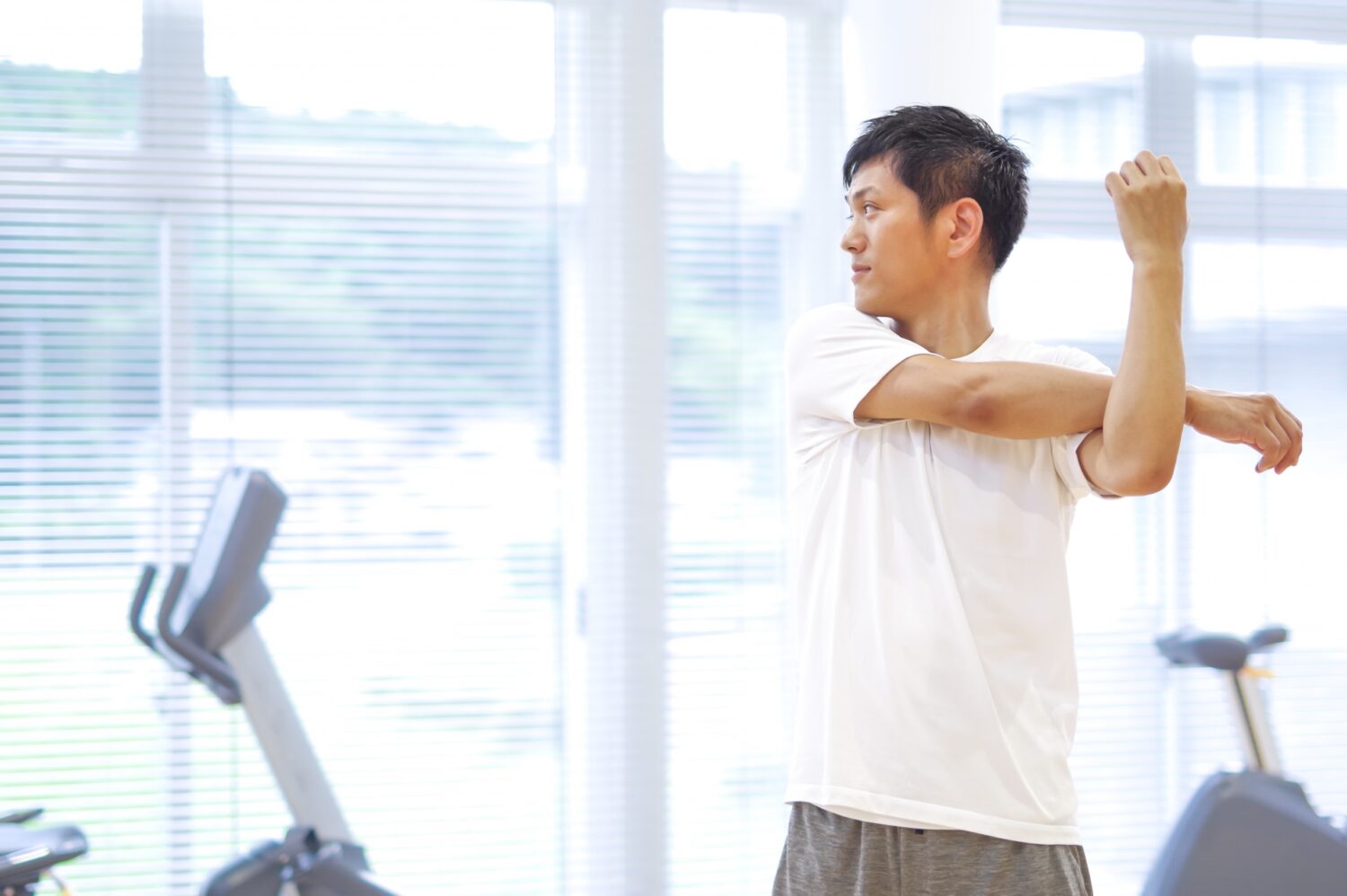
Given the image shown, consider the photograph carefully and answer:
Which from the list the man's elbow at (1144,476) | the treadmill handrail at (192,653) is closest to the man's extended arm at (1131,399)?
the man's elbow at (1144,476)

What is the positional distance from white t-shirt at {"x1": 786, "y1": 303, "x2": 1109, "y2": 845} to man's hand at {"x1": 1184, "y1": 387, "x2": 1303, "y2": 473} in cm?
14

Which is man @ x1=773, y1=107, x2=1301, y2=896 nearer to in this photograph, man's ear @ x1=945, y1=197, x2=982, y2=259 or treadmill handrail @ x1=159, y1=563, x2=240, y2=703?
man's ear @ x1=945, y1=197, x2=982, y2=259

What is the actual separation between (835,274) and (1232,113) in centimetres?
124

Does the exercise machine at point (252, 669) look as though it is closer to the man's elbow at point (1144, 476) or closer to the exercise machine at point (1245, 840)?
the man's elbow at point (1144, 476)

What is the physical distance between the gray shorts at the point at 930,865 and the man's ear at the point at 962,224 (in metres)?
0.66

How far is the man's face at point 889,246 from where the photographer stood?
1.37 meters

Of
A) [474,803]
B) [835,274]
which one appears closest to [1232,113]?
[835,274]

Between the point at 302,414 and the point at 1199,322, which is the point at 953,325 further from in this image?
the point at 1199,322

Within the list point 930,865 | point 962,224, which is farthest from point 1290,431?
point 930,865

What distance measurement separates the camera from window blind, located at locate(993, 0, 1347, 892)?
3.04 meters

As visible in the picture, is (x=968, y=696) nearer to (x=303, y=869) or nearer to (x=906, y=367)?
(x=906, y=367)

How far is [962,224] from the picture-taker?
1379mm

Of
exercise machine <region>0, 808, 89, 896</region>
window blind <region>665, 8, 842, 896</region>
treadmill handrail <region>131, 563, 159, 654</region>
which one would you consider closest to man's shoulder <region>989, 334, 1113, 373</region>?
window blind <region>665, 8, 842, 896</region>

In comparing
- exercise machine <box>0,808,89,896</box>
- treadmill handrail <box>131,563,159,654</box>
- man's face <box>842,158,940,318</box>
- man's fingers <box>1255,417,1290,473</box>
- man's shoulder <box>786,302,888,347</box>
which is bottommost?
exercise machine <box>0,808,89,896</box>
